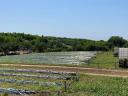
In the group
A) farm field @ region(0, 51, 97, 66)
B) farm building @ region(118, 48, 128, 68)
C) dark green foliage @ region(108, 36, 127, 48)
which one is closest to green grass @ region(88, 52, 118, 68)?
farm building @ region(118, 48, 128, 68)

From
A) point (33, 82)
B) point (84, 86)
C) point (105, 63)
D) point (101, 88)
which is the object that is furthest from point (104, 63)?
point (101, 88)

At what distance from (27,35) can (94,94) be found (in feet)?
437

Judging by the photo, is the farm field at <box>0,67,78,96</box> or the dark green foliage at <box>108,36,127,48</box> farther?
the dark green foliage at <box>108,36,127,48</box>

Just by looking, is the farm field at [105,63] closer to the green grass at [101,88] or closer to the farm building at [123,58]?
the farm building at [123,58]

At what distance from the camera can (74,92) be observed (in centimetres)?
2222

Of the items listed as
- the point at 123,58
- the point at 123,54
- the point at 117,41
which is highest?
the point at 117,41

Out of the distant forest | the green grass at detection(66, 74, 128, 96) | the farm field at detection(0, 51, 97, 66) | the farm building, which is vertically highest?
the distant forest

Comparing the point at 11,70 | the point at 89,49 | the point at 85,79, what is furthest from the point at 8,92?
the point at 89,49

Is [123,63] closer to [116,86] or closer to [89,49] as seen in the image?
[116,86]

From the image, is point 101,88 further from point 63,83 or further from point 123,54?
point 123,54

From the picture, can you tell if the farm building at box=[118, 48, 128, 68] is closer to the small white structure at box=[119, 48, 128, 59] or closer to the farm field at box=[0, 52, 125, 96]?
the small white structure at box=[119, 48, 128, 59]

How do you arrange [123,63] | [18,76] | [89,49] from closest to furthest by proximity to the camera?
1. [18,76]
2. [123,63]
3. [89,49]

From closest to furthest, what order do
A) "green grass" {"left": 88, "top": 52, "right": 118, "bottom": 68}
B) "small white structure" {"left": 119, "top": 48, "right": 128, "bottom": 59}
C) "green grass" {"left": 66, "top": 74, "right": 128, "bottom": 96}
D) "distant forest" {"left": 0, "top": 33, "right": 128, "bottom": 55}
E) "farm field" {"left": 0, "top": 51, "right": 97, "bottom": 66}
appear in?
"green grass" {"left": 66, "top": 74, "right": 128, "bottom": 96} < "green grass" {"left": 88, "top": 52, "right": 118, "bottom": 68} < "small white structure" {"left": 119, "top": 48, "right": 128, "bottom": 59} < "farm field" {"left": 0, "top": 51, "right": 97, "bottom": 66} < "distant forest" {"left": 0, "top": 33, "right": 128, "bottom": 55}

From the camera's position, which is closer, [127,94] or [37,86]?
[127,94]
